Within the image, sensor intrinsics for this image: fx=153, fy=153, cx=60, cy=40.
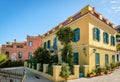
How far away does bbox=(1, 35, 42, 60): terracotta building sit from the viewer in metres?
41.9

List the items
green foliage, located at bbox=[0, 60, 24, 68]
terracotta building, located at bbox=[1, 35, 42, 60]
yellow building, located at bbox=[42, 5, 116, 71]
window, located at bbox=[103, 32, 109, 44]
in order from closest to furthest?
1. yellow building, located at bbox=[42, 5, 116, 71]
2. window, located at bbox=[103, 32, 109, 44]
3. green foliage, located at bbox=[0, 60, 24, 68]
4. terracotta building, located at bbox=[1, 35, 42, 60]

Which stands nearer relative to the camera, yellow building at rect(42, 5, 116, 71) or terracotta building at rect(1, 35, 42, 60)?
yellow building at rect(42, 5, 116, 71)

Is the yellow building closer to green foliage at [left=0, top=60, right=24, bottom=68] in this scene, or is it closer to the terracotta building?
green foliage at [left=0, top=60, right=24, bottom=68]

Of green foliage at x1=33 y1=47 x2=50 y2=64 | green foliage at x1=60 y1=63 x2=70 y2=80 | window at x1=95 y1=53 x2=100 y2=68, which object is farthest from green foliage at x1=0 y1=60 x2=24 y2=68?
green foliage at x1=60 y1=63 x2=70 y2=80

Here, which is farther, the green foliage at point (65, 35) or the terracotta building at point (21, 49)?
the terracotta building at point (21, 49)

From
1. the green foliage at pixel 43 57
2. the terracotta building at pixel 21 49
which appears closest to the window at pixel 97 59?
the green foliage at pixel 43 57

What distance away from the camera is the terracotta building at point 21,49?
41919 mm

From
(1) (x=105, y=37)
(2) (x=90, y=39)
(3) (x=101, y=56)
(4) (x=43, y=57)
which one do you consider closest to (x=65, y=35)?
(2) (x=90, y=39)

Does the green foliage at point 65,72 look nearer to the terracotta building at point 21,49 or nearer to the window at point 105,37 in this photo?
the window at point 105,37

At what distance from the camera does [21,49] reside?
4325 centimetres

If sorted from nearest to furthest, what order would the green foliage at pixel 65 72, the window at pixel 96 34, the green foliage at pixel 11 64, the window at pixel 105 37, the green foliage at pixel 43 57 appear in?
1. the green foliage at pixel 65 72
2. the window at pixel 96 34
3. the green foliage at pixel 43 57
4. the window at pixel 105 37
5. the green foliage at pixel 11 64

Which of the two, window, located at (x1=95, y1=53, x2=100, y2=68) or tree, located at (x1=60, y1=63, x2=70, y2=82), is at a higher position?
window, located at (x1=95, y1=53, x2=100, y2=68)

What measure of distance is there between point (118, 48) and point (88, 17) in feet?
37.7

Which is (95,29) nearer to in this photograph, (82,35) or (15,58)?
(82,35)
